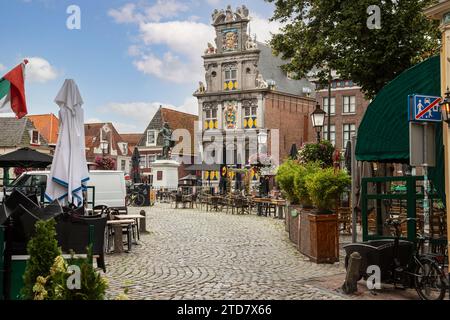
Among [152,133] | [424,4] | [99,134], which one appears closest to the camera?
[424,4]

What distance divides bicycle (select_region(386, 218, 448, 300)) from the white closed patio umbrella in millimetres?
6362

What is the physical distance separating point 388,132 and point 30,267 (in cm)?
653

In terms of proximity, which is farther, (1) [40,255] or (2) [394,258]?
Answer: (2) [394,258]

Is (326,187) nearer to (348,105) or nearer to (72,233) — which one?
(72,233)

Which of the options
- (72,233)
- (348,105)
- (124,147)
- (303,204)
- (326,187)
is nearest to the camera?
(72,233)

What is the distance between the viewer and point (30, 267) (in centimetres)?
550

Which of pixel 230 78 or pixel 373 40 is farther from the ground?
pixel 230 78

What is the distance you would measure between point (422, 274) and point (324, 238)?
4016 millimetres

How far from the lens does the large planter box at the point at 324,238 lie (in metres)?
11.1

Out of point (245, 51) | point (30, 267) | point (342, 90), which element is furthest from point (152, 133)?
point (30, 267)

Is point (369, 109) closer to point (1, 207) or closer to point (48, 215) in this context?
point (48, 215)

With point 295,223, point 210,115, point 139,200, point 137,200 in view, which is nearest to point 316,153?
point 295,223

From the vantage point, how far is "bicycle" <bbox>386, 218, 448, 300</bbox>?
22.9 feet

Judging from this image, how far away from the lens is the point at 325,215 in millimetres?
11211
